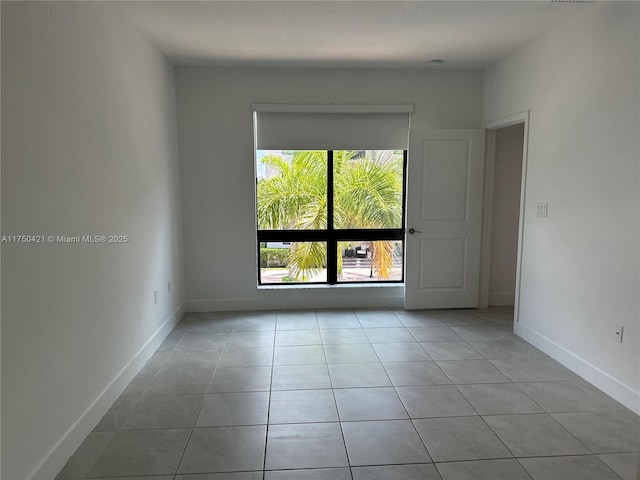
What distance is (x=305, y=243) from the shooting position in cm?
476

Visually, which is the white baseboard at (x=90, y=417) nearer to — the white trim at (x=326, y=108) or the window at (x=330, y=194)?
the window at (x=330, y=194)

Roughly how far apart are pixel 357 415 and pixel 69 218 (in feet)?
6.28

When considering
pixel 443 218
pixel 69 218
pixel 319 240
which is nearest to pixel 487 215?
pixel 443 218

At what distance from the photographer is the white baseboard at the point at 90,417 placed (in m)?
1.93

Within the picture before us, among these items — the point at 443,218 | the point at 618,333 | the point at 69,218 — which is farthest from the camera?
the point at 443,218

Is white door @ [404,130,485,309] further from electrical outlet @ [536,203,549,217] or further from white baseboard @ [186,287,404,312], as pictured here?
electrical outlet @ [536,203,549,217]

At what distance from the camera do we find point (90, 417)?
2.34 m

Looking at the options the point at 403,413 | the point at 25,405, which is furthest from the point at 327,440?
the point at 25,405

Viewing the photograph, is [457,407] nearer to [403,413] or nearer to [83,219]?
[403,413]

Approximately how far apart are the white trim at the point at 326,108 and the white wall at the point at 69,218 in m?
1.24

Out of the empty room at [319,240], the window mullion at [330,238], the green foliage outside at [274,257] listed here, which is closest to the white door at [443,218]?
the empty room at [319,240]

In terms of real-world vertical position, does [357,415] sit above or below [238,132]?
below

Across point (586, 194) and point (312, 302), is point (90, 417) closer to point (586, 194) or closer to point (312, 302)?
point (312, 302)

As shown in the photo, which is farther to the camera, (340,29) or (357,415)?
(340,29)
